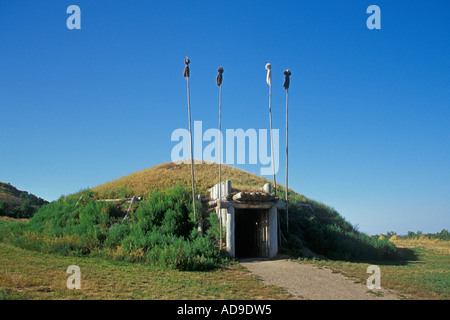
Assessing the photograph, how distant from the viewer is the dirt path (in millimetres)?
8836

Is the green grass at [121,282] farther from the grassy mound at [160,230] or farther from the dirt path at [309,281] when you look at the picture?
the grassy mound at [160,230]

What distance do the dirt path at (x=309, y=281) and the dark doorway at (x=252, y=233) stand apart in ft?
6.67

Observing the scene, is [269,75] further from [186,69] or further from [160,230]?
[160,230]

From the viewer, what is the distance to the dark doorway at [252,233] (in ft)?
52.3

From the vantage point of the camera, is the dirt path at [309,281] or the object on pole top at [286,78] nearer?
the dirt path at [309,281]

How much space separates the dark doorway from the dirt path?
2033 mm

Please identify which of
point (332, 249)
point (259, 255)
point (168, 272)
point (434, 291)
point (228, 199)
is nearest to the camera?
point (434, 291)

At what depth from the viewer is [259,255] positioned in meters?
16.3

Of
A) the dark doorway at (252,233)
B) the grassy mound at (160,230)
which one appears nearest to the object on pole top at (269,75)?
the grassy mound at (160,230)

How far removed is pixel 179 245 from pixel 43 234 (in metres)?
8.32

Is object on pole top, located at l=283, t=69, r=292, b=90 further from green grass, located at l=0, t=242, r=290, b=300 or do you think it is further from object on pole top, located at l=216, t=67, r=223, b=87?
green grass, located at l=0, t=242, r=290, b=300

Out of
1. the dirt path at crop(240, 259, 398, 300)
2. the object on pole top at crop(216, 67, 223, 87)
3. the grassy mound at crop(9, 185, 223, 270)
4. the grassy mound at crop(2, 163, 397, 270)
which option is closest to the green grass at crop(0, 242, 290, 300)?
the dirt path at crop(240, 259, 398, 300)
